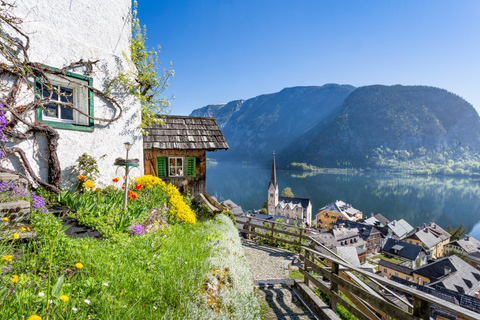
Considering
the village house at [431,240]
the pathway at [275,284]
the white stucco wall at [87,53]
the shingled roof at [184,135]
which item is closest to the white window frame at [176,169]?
A: the shingled roof at [184,135]

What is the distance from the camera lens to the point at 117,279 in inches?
99.0

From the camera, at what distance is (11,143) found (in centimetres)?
483

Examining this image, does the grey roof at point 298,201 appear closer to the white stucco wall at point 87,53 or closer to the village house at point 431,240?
the village house at point 431,240

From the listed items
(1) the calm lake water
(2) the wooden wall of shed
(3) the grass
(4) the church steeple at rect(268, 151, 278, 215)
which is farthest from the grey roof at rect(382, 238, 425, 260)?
(3) the grass

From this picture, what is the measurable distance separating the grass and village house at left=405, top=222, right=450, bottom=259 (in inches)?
2391

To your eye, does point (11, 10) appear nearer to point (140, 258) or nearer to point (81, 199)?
point (81, 199)

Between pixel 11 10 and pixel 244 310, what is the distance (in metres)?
7.18

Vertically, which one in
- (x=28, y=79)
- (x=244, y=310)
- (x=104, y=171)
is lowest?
(x=244, y=310)

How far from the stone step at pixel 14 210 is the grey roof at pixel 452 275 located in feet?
116

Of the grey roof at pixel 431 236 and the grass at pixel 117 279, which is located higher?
the grass at pixel 117 279

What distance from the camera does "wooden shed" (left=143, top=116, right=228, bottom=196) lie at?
8016 mm

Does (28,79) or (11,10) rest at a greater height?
(11,10)

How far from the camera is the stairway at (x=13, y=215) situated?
116 inches

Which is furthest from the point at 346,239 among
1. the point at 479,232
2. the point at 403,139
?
the point at 403,139
